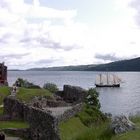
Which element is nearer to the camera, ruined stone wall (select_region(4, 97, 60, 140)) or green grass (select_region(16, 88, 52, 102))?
ruined stone wall (select_region(4, 97, 60, 140))

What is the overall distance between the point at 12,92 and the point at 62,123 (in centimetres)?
2260

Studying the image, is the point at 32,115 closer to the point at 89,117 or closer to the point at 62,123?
the point at 62,123

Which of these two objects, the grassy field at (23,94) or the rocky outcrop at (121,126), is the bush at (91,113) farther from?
the rocky outcrop at (121,126)

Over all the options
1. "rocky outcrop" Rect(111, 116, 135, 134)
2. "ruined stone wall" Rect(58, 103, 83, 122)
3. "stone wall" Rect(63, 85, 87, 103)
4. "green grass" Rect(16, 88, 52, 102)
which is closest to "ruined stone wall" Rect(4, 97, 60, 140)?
"rocky outcrop" Rect(111, 116, 135, 134)

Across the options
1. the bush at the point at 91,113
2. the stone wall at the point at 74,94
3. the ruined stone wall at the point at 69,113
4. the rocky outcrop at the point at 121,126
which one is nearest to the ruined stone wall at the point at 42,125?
the rocky outcrop at the point at 121,126

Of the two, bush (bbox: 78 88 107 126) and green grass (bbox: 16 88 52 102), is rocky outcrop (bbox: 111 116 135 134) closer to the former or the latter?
bush (bbox: 78 88 107 126)

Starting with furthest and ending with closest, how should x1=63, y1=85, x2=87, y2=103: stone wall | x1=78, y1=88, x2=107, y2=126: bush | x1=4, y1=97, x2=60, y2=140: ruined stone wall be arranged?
x1=63, y1=85, x2=87, y2=103: stone wall → x1=78, y1=88, x2=107, y2=126: bush → x1=4, y1=97, x2=60, y2=140: ruined stone wall

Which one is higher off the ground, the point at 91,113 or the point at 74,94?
the point at 74,94

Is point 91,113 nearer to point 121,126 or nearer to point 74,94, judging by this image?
point 74,94

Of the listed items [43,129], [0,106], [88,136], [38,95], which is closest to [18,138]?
[43,129]

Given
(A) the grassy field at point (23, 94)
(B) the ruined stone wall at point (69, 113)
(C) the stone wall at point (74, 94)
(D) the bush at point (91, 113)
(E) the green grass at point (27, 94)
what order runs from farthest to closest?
(C) the stone wall at point (74, 94), (A) the grassy field at point (23, 94), (E) the green grass at point (27, 94), (D) the bush at point (91, 113), (B) the ruined stone wall at point (69, 113)

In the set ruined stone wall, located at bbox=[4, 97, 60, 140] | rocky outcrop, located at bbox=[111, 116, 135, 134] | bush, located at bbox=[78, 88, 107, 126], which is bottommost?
bush, located at bbox=[78, 88, 107, 126]

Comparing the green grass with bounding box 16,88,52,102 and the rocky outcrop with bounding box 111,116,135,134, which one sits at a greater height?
the rocky outcrop with bounding box 111,116,135,134

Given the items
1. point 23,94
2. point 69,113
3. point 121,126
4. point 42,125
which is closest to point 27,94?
point 23,94
